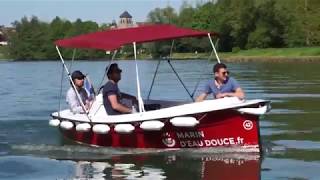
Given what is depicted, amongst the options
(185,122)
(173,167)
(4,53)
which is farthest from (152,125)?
(4,53)

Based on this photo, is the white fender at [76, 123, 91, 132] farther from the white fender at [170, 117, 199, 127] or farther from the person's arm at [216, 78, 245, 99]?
the person's arm at [216, 78, 245, 99]

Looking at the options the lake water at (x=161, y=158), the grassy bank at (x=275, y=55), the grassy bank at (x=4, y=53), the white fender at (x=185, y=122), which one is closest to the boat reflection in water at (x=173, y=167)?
the lake water at (x=161, y=158)

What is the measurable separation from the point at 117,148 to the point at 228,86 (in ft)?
8.80

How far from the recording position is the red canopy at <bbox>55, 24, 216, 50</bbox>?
1359cm

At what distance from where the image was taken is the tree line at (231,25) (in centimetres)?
9981

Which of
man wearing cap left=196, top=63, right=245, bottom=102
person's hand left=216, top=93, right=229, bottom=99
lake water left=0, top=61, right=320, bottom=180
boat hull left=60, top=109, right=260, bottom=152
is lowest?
lake water left=0, top=61, right=320, bottom=180

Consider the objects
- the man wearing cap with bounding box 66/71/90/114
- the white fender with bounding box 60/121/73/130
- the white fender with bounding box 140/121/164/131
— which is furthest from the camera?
the man wearing cap with bounding box 66/71/90/114

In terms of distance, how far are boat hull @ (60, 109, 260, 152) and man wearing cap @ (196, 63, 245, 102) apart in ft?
2.03

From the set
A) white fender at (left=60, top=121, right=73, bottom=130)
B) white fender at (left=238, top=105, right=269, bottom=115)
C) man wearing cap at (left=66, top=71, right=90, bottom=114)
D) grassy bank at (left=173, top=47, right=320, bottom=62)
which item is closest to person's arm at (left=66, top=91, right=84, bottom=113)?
man wearing cap at (left=66, top=71, right=90, bottom=114)

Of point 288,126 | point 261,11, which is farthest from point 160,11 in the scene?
point 288,126

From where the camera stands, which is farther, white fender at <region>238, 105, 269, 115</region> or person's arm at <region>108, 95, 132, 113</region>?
person's arm at <region>108, 95, 132, 113</region>

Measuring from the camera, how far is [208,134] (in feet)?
42.5

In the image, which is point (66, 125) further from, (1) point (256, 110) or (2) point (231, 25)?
(2) point (231, 25)

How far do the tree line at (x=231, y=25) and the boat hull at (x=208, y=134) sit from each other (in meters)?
58.1
